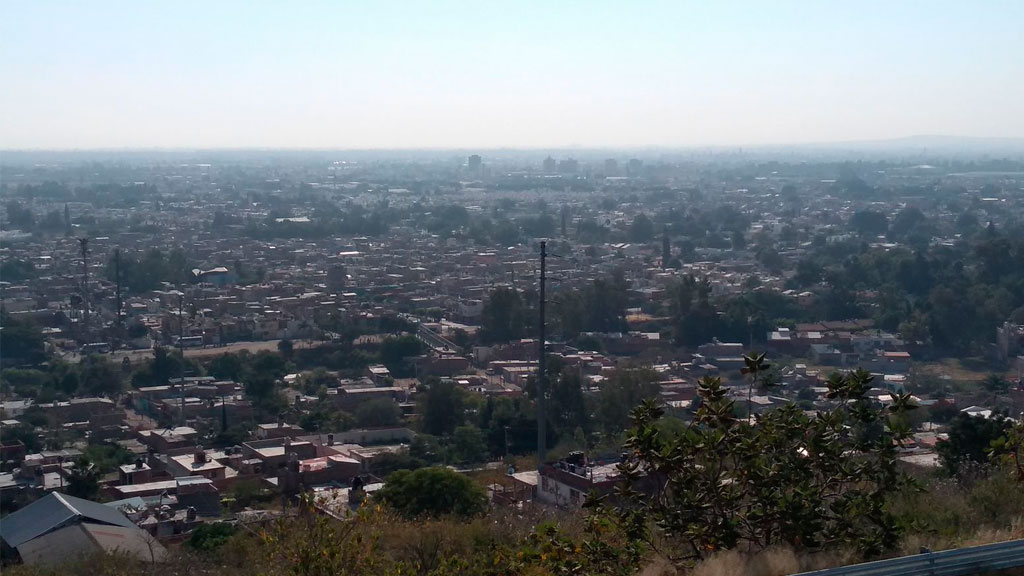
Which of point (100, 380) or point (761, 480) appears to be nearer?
point (761, 480)

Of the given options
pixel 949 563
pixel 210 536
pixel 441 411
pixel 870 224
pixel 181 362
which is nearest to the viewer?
pixel 949 563

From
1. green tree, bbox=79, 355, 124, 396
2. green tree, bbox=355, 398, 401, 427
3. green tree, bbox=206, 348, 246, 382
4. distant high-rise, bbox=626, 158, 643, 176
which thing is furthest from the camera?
distant high-rise, bbox=626, 158, 643, 176

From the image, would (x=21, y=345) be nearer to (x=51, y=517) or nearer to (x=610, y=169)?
(x=51, y=517)

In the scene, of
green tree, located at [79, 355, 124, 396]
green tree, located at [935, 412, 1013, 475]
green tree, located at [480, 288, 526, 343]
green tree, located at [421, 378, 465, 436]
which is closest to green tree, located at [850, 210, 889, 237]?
green tree, located at [480, 288, 526, 343]

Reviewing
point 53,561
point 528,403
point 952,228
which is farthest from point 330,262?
point 53,561

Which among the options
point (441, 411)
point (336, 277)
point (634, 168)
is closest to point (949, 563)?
point (441, 411)

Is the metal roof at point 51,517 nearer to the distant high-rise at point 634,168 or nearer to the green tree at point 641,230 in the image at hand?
the green tree at point 641,230

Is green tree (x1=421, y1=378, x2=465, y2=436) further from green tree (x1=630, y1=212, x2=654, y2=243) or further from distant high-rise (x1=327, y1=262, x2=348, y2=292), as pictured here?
green tree (x1=630, y1=212, x2=654, y2=243)

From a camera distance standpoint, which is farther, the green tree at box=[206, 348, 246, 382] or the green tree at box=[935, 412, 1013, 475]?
the green tree at box=[206, 348, 246, 382]
